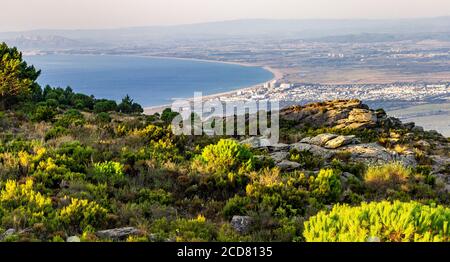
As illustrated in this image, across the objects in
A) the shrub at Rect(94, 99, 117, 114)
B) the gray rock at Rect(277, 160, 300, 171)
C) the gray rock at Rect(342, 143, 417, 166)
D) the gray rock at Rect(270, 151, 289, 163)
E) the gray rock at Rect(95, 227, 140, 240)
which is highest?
the gray rock at Rect(95, 227, 140, 240)

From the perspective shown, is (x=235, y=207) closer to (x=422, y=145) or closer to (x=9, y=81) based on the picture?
(x=422, y=145)

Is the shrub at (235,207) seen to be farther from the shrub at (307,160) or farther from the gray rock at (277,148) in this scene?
the gray rock at (277,148)

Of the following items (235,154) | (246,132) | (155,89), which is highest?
(235,154)

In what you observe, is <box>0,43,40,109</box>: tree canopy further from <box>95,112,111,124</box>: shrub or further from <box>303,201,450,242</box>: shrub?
<box>303,201,450,242</box>: shrub

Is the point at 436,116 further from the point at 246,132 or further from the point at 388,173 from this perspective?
the point at 388,173

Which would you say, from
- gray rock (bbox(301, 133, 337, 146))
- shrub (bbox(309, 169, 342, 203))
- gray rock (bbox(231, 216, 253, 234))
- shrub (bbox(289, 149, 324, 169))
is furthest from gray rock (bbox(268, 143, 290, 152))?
gray rock (bbox(231, 216, 253, 234))
